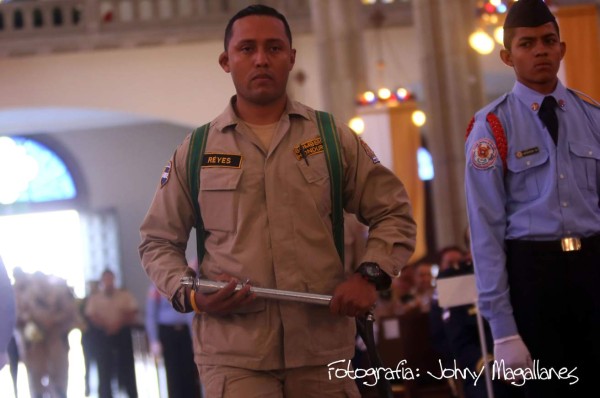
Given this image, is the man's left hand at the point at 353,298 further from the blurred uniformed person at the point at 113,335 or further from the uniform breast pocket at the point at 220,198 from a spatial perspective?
the blurred uniformed person at the point at 113,335

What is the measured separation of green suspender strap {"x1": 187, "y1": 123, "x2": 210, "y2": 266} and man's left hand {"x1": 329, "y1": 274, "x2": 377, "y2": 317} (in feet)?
1.63

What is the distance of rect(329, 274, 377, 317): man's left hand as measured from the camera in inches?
131

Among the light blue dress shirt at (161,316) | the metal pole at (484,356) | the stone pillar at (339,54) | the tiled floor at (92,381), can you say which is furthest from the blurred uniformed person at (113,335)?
the metal pole at (484,356)

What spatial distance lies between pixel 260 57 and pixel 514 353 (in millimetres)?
1169

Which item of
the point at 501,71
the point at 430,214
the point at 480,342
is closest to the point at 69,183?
the point at 430,214

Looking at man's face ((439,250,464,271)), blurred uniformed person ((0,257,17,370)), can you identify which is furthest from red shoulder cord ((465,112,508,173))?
man's face ((439,250,464,271))

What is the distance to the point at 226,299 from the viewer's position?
3.33 m

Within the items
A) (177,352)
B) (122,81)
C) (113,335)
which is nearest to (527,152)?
(177,352)

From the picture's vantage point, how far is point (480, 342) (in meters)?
7.02

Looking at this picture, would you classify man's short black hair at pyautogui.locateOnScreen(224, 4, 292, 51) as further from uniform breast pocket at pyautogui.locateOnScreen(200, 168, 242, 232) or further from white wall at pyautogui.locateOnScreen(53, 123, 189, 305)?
white wall at pyautogui.locateOnScreen(53, 123, 189, 305)

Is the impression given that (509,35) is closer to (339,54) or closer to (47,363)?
(47,363)

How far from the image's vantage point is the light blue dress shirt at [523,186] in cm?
364

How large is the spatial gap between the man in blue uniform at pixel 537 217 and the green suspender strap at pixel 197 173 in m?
0.84

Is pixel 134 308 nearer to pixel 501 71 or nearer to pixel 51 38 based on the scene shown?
pixel 51 38
